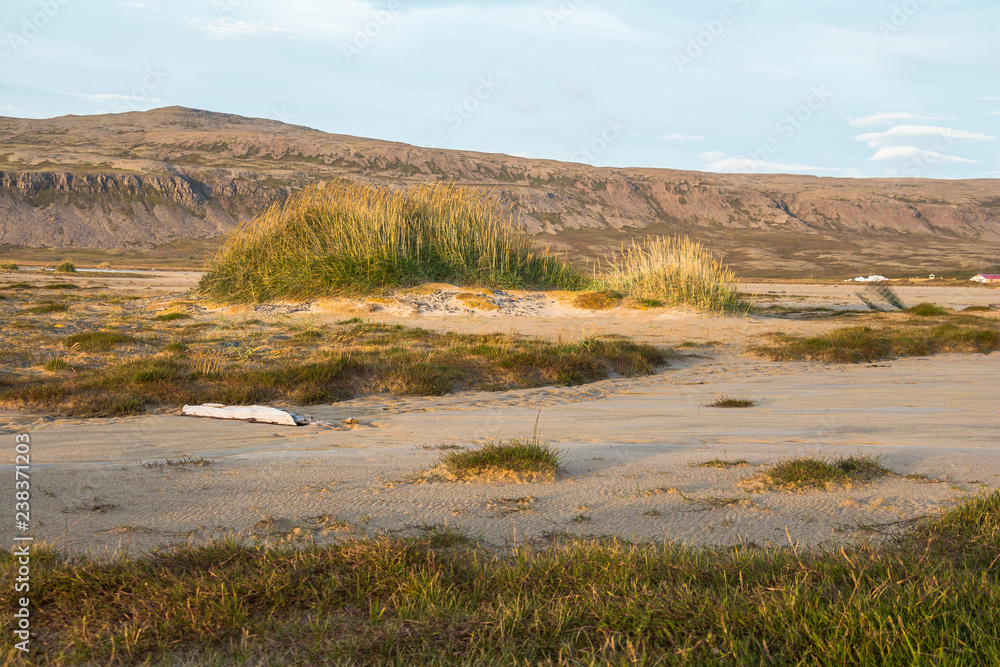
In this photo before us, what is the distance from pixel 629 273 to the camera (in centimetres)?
1912

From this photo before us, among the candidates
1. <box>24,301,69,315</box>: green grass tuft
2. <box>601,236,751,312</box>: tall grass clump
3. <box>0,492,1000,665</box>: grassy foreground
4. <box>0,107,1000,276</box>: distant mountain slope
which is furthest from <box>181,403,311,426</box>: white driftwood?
<box>0,107,1000,276</box>: distant mountain slope

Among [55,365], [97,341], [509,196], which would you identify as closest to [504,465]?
[55,365]

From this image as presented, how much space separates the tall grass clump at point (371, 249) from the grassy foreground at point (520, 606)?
549 inches

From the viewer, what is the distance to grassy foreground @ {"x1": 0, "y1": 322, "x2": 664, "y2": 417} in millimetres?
7582

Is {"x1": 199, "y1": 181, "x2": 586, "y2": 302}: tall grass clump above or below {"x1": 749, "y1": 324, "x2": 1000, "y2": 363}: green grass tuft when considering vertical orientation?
above

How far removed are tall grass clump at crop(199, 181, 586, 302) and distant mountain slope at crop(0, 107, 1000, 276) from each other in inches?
2164

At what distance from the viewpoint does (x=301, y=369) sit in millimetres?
8508

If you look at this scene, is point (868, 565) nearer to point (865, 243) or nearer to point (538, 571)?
point (538, 571)

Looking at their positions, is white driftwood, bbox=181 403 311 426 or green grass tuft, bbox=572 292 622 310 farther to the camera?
green grass tuft, bbox=572 292 622 310

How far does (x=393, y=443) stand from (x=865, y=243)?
116 meters

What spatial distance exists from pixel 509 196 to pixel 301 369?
110 metres

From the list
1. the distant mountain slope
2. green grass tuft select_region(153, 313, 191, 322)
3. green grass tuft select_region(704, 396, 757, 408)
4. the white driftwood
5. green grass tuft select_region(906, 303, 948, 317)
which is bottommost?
green grass tuft select_region(153, 313, 191, 322)

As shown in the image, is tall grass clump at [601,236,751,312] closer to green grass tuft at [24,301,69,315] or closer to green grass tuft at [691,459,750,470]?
green grass tuft at [691,459,750,470]

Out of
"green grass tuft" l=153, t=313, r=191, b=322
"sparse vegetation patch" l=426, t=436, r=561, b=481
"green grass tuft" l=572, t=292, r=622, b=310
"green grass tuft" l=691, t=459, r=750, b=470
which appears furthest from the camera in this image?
"green grass tuft" l=572, t=292, r=622, b=310
